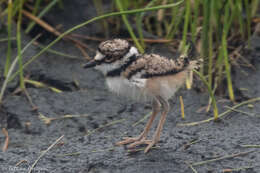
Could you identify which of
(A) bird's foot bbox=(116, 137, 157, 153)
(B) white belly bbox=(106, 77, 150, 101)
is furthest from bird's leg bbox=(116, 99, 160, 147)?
(B) white belly bbox=(106, 77, 150, 101)

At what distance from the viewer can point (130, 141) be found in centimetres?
302

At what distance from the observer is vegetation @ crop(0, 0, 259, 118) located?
11.6 ft

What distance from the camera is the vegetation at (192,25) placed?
3.55 m

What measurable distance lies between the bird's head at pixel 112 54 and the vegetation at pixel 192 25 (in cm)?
57

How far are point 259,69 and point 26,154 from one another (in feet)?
7.41

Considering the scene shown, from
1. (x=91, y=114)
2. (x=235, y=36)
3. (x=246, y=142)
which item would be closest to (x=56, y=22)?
(x=91, y=114)

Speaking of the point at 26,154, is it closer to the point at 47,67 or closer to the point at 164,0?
the point at 47,67

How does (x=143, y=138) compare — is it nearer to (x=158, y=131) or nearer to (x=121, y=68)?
(x=158, y=131)

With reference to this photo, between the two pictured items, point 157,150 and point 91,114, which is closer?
point 157,150

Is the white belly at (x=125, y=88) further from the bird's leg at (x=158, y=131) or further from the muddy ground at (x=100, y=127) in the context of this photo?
the muddy ground at (x=100, y=127)

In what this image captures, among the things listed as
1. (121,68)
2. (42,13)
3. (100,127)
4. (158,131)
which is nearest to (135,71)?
(121,68)

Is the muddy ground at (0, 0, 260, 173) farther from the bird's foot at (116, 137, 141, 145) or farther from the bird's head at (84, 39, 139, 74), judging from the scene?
the bird's head at (84, 39, 139, 74)

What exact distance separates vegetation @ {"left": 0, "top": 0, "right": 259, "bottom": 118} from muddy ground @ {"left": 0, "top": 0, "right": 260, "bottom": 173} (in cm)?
16

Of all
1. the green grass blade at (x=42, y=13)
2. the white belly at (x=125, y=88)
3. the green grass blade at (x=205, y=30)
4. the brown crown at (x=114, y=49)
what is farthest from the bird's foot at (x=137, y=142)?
the green grass blade at (x=42, y=13)
